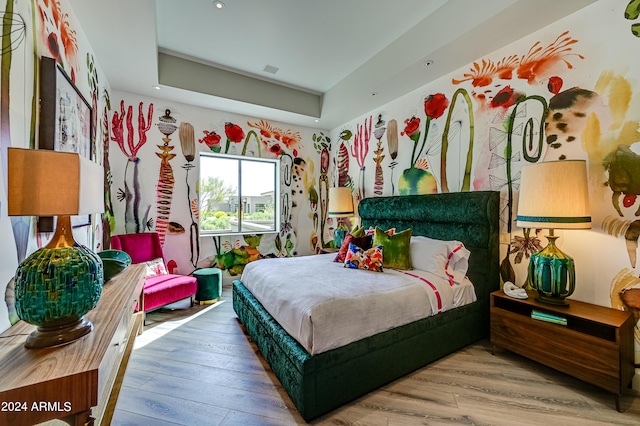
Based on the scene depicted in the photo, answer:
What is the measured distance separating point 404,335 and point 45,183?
7.43ft

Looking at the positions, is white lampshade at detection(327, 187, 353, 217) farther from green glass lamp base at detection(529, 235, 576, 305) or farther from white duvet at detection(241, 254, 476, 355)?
green glass lamp base at detection(529, 235, 576, 305)

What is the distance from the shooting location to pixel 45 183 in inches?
41.0

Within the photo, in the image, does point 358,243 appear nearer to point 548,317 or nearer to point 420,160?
point 420,160

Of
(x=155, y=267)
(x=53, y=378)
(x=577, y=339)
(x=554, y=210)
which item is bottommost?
(x=577, y=339)

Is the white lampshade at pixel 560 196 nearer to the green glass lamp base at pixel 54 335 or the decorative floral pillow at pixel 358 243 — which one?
the decorative floral pillow at pixel 358 243

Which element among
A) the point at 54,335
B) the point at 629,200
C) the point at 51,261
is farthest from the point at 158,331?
the point at 629,200

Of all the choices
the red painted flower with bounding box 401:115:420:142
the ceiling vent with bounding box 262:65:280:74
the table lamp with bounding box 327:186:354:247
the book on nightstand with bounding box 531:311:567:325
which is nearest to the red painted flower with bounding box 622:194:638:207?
the book on nightstand with bounding box 531:311:567:325

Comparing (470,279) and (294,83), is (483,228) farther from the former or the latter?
(294,83)

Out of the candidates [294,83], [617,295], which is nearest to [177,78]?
[294,83]

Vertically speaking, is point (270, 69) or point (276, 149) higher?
point (270, 69)

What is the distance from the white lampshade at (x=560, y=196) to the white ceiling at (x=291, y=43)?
132 centimetres

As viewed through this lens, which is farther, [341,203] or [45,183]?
[341,203]

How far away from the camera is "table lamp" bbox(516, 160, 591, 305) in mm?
1859

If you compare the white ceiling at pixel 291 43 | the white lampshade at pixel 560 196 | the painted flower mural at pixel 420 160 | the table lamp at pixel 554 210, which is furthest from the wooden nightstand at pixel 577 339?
the white ceiling at pixel 291 43
